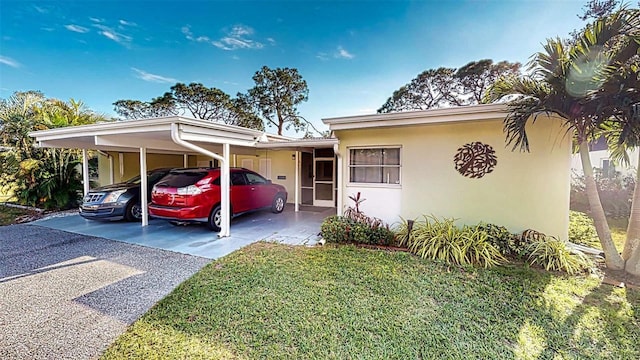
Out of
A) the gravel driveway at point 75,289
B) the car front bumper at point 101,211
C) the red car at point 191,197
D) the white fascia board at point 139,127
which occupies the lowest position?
the gravel driveway at point 75,289

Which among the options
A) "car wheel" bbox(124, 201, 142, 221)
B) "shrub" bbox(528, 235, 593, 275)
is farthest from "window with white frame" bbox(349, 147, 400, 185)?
"car wheel" bbox(124, 201, 142, 221)

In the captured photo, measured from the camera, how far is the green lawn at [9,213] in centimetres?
824

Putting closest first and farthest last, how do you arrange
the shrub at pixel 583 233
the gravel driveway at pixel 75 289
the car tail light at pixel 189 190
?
the gravel driveway at pixel 75 289 < the shrub at pixel 583 233 < the car tail light at pixel 189 190

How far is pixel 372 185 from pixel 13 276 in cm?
679

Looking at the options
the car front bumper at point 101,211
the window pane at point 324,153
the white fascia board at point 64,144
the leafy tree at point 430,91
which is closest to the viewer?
the car front bumper at point 101,211

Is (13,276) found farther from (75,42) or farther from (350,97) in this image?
(350,97)

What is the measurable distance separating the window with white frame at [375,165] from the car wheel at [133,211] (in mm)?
6586

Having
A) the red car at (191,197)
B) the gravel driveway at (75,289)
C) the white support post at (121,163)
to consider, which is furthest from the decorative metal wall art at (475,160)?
the white support post at (121,163)

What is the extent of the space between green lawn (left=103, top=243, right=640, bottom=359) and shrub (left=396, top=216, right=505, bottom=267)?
14.5 inches

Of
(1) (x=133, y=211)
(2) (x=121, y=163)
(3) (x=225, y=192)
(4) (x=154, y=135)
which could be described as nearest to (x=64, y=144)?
(2) (x=121, y=163)

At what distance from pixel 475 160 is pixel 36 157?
14.0 m

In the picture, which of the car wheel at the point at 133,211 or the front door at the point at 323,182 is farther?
the front door at the point at 323,182

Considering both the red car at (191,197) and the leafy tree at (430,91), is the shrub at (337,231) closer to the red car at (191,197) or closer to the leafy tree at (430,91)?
the red car at (191,197)

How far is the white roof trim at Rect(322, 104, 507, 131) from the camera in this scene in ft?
16.4
